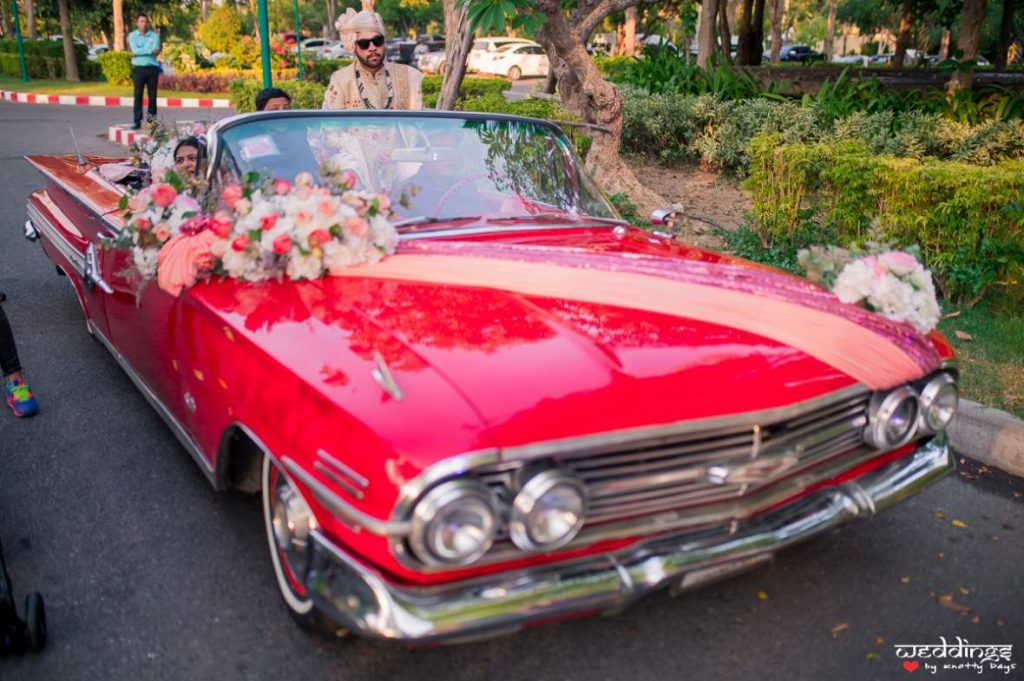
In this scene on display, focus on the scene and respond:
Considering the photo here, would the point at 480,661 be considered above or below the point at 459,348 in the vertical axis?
below

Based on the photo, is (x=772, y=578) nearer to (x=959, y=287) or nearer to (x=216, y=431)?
(x=216, y=431)

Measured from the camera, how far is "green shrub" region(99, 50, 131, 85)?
2991 cm

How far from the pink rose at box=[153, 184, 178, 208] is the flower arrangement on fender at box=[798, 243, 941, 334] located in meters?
2.54

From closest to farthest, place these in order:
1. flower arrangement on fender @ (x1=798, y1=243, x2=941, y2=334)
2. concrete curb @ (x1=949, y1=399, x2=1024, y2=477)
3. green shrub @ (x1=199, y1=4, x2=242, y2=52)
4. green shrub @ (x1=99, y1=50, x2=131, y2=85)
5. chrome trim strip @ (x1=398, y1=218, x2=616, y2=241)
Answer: flower arrangement on fender @ (x1=798, y1=243, x2=941, y2=334)
chrome trim strip @ (x1=398, y1=218, x2=616, y2=241)
concrete curb @ (x1=949, y1=399, x2=1024, y2=477)
green shrub @ (x1=99, y1=50, x2=131, y2=85)
green shrub @ (x1=199, y1=4, x2=242, y2=52)

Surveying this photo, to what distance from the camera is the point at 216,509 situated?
3.72m

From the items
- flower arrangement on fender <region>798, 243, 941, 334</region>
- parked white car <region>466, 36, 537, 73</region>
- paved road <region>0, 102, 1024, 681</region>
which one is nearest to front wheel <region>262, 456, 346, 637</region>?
paved road <region>0, 102, 1024, 681</region>

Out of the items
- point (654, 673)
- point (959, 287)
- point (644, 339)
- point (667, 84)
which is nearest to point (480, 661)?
point (654, 673)

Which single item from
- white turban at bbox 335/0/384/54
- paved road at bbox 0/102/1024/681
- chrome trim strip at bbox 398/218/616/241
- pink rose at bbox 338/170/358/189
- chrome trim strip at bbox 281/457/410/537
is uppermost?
white turban at bbox 335/0/384/54

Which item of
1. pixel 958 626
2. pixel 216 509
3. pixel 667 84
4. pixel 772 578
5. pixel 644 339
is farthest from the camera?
pixel 667 84

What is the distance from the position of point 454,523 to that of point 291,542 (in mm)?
736

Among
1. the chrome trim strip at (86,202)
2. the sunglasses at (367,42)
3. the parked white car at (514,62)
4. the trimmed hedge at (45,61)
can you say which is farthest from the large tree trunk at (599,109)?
the parked white car at (514,62)

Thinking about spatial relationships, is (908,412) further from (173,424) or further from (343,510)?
(173,424)

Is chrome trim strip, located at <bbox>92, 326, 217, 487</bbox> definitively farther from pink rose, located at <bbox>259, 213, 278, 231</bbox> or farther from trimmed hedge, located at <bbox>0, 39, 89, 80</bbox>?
trimmed hedge, located at <bbox>0, 39, 89, 80</bbox>

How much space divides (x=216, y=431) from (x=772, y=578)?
6.55 ft
